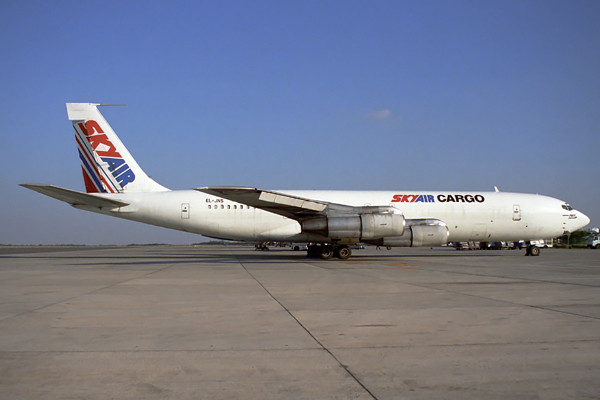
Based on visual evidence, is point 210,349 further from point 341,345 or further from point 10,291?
point 10,291

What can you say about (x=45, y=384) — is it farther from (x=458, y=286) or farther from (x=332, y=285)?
(x=458, y=286)

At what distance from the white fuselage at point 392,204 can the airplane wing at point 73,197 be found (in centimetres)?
42

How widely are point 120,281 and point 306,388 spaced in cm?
909

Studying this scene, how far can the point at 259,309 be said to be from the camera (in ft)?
22.1

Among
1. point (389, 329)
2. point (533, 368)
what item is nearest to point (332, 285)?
point (389, 329)

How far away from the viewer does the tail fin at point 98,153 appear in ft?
67.8

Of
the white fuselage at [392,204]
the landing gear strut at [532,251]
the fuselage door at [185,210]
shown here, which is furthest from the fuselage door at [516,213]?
the fuselage door at [185,210]

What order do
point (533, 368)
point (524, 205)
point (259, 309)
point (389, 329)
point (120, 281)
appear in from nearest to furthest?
point (533, 368) → point (389, 329) → point (259, 309) → point (120, 281) → point (524, 205)

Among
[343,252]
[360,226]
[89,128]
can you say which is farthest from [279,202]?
[89,128]

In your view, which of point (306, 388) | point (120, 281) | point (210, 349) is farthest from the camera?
point (120, 281)

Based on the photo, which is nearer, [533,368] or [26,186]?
[533,368]

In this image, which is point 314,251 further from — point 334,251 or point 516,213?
point 516,213

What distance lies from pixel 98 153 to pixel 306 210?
1021 centimetres

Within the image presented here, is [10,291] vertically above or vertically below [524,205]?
below
